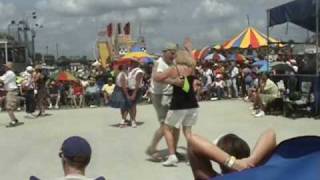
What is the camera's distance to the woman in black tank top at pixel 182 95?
9.20 metres

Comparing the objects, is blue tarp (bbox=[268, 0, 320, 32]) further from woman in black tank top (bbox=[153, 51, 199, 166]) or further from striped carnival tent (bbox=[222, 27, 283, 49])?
striped carnival tent (bbox=[222, 27, 283, 49])

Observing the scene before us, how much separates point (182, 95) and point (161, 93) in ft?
3.36

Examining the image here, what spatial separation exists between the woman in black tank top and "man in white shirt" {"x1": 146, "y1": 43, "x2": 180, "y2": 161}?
135 mm

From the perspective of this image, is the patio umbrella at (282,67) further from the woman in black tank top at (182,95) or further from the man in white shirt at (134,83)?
the woman in black tank top at (182,95)

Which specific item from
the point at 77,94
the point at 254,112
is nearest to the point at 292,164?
the point at 254,112

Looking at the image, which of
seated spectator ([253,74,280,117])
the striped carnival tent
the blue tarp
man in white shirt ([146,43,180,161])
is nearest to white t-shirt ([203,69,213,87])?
the striped carnival tent

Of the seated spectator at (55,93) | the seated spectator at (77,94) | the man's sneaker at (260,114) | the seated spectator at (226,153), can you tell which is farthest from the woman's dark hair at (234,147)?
the seated spectator at (77,94)

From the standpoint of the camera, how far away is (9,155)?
1126 centimetres

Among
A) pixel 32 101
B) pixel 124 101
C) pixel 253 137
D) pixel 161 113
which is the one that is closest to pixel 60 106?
pixel 32 101

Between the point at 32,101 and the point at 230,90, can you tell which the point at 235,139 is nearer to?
the point at 32,101

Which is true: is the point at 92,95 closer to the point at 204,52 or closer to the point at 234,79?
the point at 234,79

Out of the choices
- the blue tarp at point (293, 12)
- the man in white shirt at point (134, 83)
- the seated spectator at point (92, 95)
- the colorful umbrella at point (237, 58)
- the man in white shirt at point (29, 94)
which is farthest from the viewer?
the colorful umbrella at point (237, 58)

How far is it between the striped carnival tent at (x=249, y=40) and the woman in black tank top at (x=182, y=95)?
1889 cm

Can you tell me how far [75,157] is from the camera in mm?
4082
